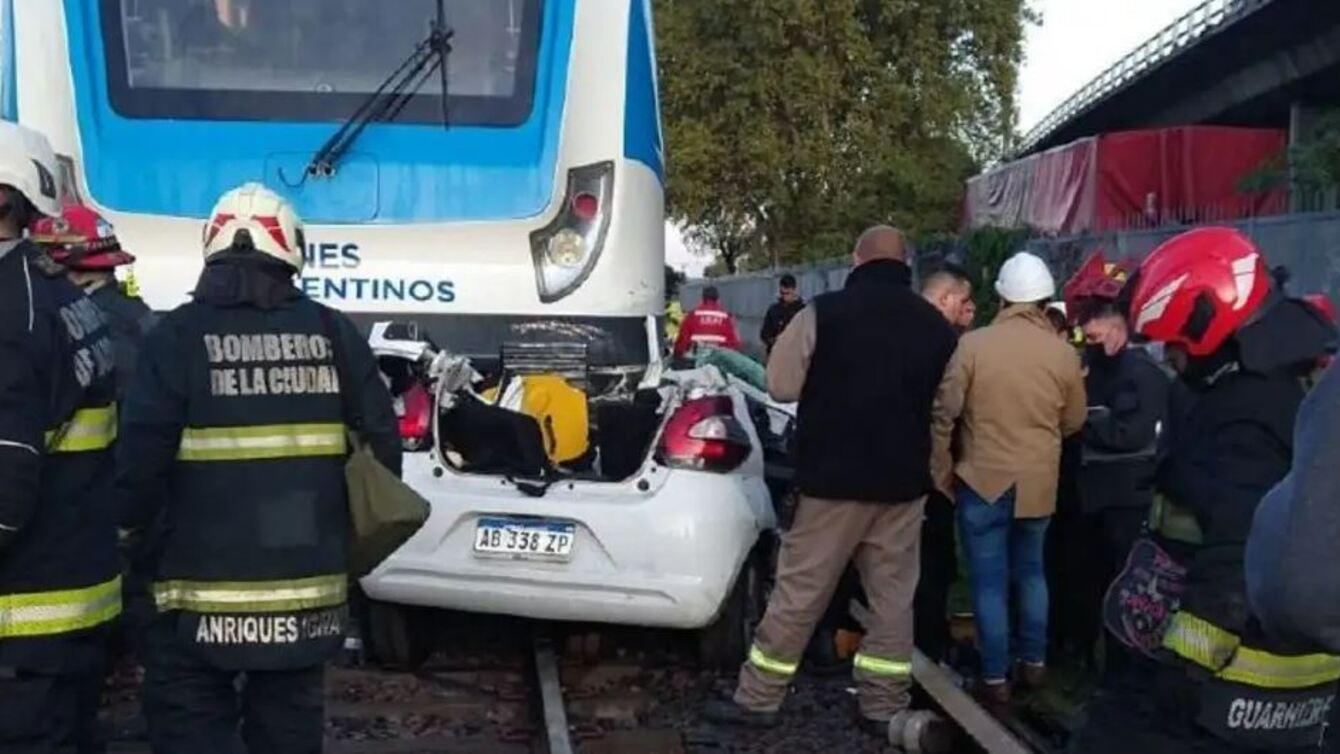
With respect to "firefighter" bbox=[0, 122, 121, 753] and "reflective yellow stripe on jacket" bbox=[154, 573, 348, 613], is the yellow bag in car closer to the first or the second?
"reflective yellow stripe on jacket" bbox=[154, 573, 348, 613]

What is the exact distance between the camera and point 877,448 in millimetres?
6727

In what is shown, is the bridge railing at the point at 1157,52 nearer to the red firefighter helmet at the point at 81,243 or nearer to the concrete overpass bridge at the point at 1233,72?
the concrete overpass bridge at the point at 1233,72

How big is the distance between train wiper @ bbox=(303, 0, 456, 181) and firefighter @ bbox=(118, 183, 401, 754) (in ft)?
11.5

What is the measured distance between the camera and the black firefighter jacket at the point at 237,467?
4480 mm

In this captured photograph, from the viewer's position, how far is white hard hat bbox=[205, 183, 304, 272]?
4602 millimetres

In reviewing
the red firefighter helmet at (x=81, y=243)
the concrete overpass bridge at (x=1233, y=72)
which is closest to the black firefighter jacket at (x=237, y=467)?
the red firefighter helmet at (x=81, y=243)

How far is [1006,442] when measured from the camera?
284 inches

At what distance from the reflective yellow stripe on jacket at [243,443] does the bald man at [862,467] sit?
102 inches

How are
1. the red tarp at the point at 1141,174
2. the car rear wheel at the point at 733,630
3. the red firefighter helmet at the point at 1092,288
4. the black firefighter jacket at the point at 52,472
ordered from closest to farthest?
the black firefighter jacket at the point at 52,472 < the red firefighter helmet at the point at 1092,288 < the car rear wheel at the point at 733,630 < the red tarp at the point at 1141,174

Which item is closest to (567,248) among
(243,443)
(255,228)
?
(255,228)

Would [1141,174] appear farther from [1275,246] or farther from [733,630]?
[733,630]

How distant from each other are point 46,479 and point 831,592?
11.0ft

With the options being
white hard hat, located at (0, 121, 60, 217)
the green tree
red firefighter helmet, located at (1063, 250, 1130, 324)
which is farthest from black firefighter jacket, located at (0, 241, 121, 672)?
the green tree

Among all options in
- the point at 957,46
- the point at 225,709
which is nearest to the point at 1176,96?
the point at 957,46
